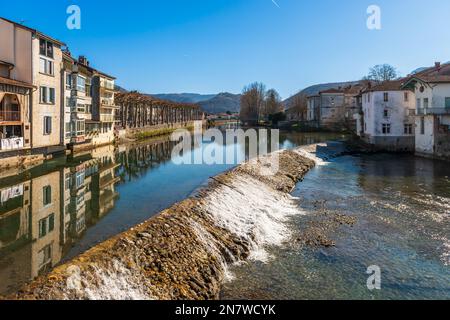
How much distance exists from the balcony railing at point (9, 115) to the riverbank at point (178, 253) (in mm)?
19657

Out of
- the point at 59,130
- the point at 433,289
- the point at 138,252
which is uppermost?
the point at 59,130

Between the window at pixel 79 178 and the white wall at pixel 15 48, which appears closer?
the window at pixel 79 178

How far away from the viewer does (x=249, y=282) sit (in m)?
11.4

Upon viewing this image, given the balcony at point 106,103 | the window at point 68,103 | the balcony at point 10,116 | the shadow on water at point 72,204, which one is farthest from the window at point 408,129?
the balcony at point 10,116

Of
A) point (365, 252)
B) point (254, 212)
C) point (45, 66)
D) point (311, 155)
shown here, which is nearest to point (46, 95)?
point (45, 66)

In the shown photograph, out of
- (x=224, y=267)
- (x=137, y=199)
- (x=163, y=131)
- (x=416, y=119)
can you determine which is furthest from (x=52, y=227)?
(x=163, y=131)

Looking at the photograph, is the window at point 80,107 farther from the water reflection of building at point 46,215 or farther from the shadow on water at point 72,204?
the water reflection of building at point 46,215

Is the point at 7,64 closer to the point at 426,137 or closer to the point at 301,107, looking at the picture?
the point at 426,137

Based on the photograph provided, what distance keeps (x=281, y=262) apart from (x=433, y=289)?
15.1 feet

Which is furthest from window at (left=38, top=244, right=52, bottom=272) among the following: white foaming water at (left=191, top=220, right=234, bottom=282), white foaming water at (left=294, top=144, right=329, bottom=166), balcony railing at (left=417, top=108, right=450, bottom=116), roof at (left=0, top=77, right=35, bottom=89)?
balcony railing at (left=417, top=108, right=450, bottom=116)

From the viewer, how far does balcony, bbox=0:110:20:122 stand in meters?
29.8

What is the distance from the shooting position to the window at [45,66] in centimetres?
3456

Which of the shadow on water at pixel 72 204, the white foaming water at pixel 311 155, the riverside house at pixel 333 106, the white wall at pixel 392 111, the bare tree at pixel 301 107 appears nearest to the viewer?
the shadow on water at pixel 72 204
